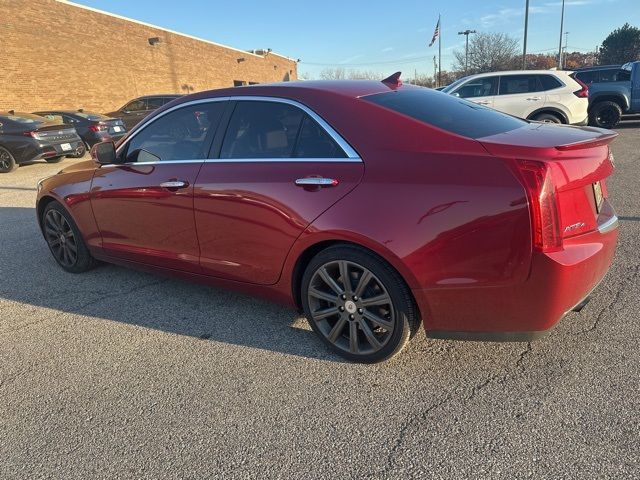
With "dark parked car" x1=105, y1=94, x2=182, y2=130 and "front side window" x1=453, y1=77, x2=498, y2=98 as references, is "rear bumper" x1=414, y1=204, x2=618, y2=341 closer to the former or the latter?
"front side window" x1=453, y1=77, x2=498, y2=98

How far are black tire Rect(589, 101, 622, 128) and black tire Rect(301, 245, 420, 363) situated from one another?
1380 cm

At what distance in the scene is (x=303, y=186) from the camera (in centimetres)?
284

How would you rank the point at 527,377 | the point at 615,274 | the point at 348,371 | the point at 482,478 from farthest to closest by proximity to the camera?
the point at 615,274, the point at 348,371, the point at 527,377, the point at 482,478

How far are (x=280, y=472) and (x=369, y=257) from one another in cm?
119

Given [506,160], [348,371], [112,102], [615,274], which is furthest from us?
[112,102]

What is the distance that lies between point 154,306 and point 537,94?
33.0 ft

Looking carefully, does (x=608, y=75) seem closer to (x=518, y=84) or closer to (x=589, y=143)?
(x=518, y=84)

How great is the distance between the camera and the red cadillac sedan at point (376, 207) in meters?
2.33

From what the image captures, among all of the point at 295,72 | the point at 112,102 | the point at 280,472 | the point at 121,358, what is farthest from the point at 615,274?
the point at 295,72

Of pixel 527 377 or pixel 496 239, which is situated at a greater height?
pixel 496 239

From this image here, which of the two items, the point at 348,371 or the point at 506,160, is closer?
the point at 506,160

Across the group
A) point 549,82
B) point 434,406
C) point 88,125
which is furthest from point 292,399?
point 88,125

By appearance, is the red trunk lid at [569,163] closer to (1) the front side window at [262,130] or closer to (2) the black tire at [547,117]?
(1) the front side window at [262,130]

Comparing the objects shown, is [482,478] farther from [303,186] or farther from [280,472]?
[303,186]
